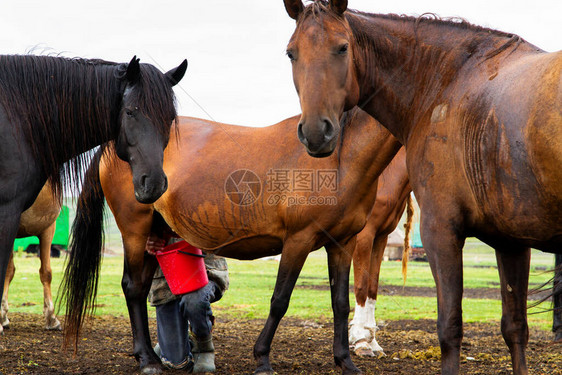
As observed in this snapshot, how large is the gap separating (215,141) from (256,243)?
1.19m

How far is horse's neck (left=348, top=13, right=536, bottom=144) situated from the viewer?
10.9 feet

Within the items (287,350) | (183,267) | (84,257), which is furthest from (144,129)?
(287,350)

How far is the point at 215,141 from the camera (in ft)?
19.0

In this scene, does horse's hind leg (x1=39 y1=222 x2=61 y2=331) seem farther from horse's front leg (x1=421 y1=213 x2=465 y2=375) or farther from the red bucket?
horse's front leg (x1=421 y1=213 x2=465 y2=375)

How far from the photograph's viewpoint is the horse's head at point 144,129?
12.8 feet

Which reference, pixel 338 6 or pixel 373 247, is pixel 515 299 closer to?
pixel 338 6

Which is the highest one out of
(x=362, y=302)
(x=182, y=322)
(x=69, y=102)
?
(x=69, y=102)

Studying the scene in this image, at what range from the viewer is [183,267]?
529cm

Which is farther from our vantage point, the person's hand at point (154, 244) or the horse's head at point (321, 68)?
the person's hand at point (154, 244)

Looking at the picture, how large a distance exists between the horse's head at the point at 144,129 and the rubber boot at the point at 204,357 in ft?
5.96

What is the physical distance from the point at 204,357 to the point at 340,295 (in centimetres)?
139

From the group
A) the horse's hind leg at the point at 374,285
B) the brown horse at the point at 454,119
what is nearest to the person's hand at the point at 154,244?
the horse's hind leg at the point at 374,285

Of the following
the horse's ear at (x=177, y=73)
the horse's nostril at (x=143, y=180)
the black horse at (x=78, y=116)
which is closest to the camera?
the black horse at (x=78, y=116)

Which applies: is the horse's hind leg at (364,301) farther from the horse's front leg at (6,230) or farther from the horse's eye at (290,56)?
the horse's front leg at (6,230)
